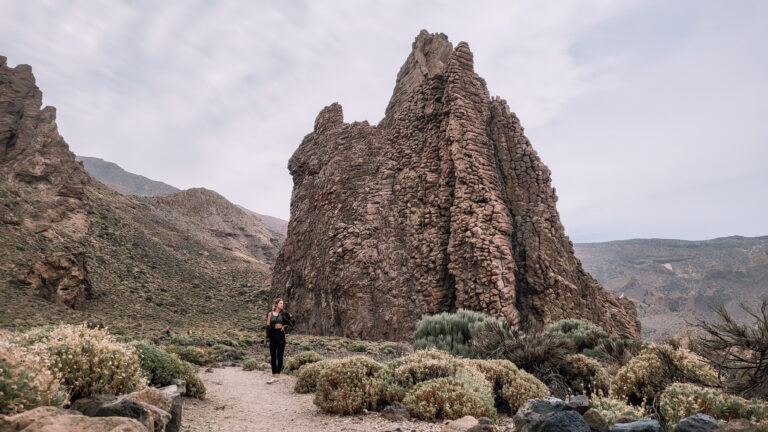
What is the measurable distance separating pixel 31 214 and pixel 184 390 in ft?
123

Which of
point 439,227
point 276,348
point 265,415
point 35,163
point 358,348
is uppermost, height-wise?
point 35,163

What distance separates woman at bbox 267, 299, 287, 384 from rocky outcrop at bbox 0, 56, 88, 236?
33.7 metres

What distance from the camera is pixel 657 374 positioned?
20.0 feet

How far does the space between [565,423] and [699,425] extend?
1.17 meters

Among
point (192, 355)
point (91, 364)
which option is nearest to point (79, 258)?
point (192, 355)

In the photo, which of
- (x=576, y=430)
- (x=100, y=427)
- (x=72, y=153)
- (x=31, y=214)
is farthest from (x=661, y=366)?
(x=72, y=153)

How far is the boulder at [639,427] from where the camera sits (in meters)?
3.83

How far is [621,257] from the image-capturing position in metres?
114

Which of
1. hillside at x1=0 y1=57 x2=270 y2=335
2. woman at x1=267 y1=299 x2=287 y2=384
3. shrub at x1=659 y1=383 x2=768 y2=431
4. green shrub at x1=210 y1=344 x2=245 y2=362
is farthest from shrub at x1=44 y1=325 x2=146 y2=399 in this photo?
hillside at x1=0 y1=57 x2=270 y2=335

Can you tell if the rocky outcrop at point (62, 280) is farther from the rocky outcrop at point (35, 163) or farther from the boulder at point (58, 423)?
the boulder at point (58, 423)

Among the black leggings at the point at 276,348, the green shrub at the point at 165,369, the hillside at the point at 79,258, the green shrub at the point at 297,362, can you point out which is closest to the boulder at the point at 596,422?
the green shrub at the point at 165,369

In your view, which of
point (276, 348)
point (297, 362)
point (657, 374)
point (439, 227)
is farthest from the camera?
point (439, 227)

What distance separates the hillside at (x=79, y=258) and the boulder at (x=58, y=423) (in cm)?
2354

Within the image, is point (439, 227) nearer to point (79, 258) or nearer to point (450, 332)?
point (450, 332)
